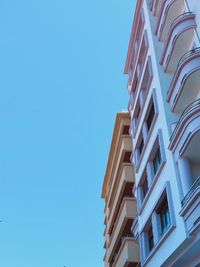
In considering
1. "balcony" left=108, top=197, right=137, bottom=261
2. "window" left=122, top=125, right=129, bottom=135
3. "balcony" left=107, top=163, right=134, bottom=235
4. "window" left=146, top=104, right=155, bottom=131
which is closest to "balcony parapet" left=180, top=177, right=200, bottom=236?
"window" left=146, top=104, right=155, bottom=131

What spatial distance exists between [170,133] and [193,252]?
191 inches

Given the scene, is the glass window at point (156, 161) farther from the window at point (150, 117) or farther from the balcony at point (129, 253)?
the balcony at point (129, 253)

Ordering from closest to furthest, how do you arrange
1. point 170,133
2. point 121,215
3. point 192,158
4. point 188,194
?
point 188,194, point 192,158, point 170,133, point 121,215

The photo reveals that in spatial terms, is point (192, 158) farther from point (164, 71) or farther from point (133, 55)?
point (133, 55)

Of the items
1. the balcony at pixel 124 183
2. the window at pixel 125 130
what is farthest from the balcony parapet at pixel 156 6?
the balcony at pixel 124 183

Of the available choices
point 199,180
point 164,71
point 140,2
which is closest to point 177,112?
point 164,71

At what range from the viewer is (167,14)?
1806cm

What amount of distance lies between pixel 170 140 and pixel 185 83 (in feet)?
7.56

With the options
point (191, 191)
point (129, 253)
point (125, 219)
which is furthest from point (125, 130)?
point (191, 191)

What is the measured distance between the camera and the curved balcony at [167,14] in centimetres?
1751

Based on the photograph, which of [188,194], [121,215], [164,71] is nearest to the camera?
[188,194]

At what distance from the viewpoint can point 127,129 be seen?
27297 mm

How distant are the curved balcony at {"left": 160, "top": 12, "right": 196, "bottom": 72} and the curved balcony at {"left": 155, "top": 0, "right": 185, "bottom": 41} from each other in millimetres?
1988

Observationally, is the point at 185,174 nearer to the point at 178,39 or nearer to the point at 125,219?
the point at 178,39
